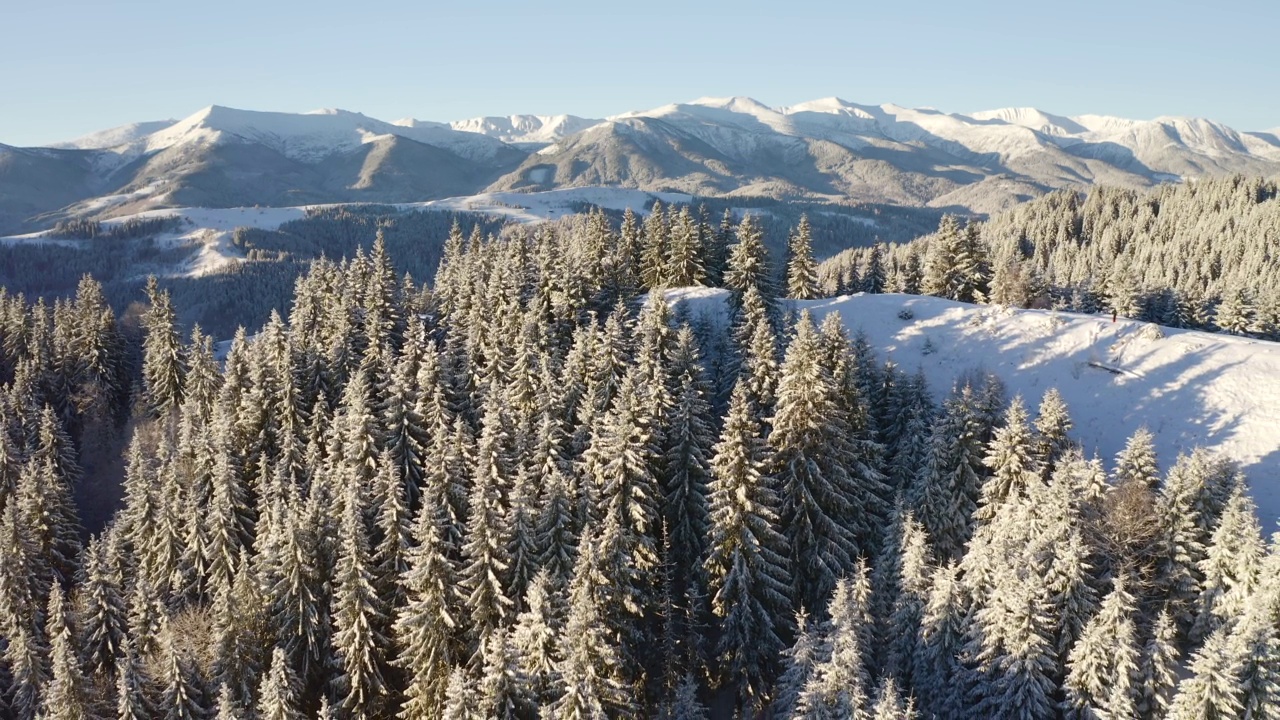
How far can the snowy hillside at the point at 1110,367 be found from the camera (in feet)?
155

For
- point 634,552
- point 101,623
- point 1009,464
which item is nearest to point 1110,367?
point 1009,464

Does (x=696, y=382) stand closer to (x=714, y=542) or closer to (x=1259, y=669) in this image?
(x=714, y=542)

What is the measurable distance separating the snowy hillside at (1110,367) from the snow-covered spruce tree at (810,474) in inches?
867

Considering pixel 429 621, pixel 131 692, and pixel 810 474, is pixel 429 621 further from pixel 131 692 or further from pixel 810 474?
pixel 810 474

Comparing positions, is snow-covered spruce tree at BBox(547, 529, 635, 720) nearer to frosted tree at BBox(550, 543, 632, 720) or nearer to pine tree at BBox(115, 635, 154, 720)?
frosted tree at BBox(550, 543, 632, 720)

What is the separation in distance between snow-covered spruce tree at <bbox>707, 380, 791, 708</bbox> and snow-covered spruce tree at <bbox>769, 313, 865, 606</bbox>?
11.7 ft

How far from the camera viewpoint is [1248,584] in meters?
29.2

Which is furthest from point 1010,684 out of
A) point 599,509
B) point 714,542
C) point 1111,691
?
point 599,509

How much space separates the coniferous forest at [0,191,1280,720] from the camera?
91.4ft

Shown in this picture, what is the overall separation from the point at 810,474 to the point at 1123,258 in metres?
98.1

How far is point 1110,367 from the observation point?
5638 centimetres

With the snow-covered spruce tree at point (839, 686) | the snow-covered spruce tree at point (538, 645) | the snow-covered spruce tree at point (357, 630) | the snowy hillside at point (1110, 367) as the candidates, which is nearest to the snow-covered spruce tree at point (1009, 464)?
the snowy hillside at point (1110, 367)

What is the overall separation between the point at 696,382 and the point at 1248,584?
2872cm

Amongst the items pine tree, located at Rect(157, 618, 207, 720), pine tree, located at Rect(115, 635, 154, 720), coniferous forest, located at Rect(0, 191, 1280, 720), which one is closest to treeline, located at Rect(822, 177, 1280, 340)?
coniferous forest, located at Rect(0, 191, 1280, 720)
